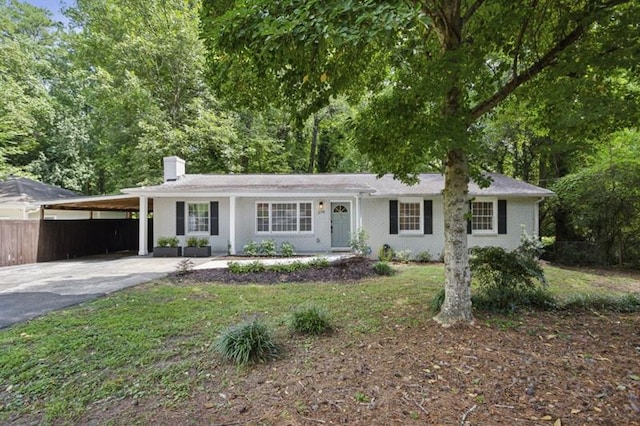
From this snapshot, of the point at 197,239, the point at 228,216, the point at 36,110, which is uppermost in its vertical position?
the point at 36,110

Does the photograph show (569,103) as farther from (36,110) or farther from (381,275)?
(36,110)

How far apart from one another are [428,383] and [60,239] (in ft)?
50.4

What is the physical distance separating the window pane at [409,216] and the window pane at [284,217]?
4.29m

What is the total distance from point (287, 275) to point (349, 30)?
22.8ft

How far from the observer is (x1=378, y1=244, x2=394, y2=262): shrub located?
1210 cm

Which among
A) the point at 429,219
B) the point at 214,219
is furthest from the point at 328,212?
the point at 214,219

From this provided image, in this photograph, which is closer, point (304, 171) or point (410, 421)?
point (410, 421)

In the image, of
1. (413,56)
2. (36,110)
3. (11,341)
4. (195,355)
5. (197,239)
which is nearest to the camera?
(195,355)

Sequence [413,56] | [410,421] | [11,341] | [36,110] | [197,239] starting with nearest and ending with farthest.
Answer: [410,421] < [11,341] < [413,56] < [197,239] < [36,110]

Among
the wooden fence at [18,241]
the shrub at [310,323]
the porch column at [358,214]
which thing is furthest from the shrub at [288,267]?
the wooden fence at [18,241]

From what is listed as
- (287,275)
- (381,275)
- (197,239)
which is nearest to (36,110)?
(197,239)

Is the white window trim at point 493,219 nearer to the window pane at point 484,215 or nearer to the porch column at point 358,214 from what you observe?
the window pane at point 484,215

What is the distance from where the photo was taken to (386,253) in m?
12.5

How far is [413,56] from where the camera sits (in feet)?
17.4
